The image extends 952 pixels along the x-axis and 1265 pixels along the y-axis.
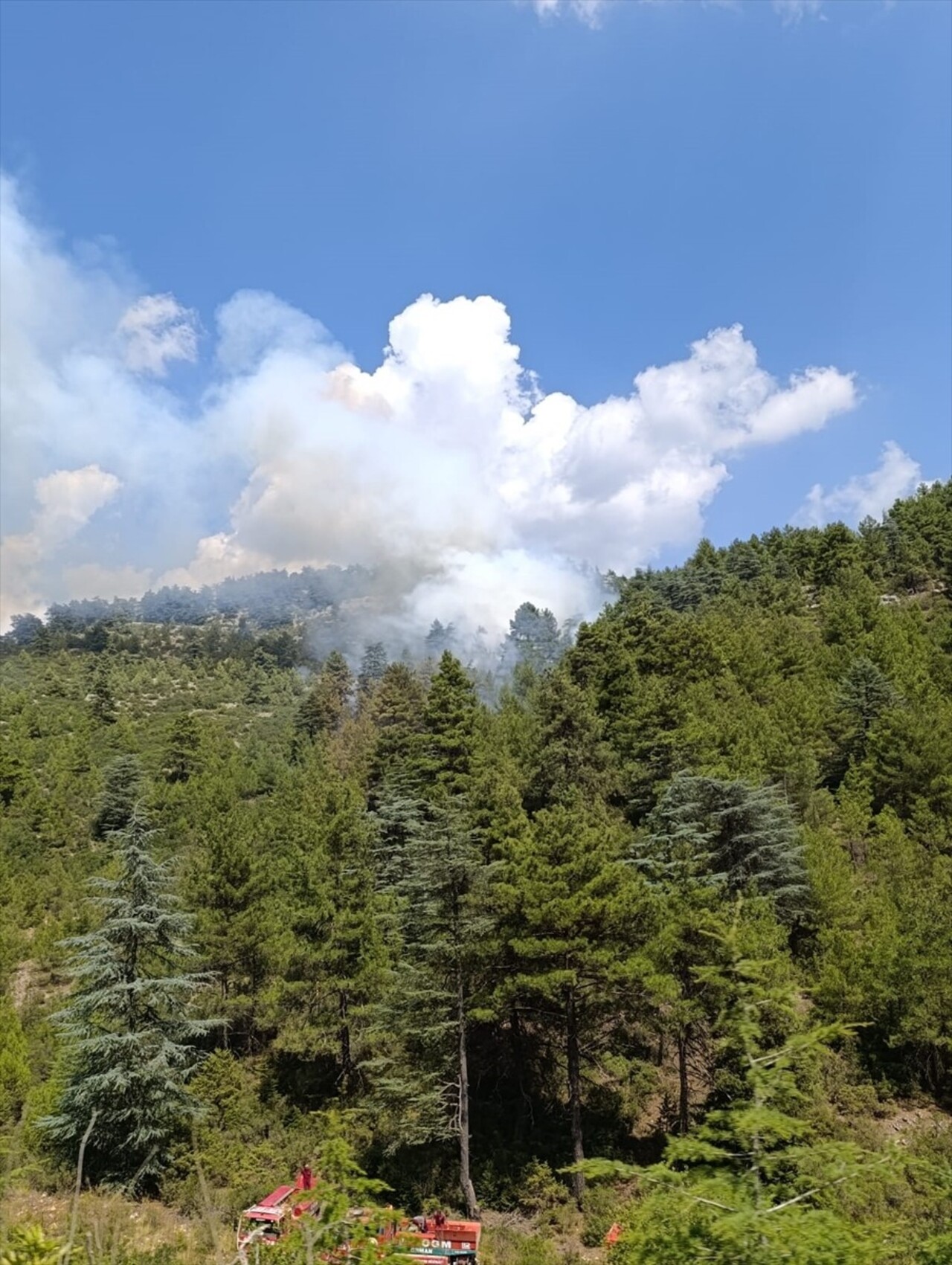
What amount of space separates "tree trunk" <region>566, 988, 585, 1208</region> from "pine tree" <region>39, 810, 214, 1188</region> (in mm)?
10122

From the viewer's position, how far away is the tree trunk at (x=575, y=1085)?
1820 centimetres

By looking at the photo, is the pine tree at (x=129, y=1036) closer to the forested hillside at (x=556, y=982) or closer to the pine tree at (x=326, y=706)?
the forested hillside at (x=556, y=982)

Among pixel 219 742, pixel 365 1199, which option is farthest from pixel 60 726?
pixel 365 1199

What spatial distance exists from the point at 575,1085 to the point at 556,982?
4.11 metres

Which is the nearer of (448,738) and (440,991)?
(440,991)

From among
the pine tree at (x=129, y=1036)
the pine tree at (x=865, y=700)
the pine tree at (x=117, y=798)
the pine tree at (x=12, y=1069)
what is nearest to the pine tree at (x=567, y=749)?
the pine tree at (x=865, y=700)

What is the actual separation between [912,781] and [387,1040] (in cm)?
2620

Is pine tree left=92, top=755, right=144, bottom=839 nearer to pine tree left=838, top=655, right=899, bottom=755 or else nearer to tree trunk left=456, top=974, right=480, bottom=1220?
tree trunk left=456, top=974, right=480, bottom=1220

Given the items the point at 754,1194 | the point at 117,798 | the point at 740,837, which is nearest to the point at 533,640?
the point at 117,798

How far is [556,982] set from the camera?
Result: 1702 cm

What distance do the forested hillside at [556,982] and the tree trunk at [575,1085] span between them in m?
0.14

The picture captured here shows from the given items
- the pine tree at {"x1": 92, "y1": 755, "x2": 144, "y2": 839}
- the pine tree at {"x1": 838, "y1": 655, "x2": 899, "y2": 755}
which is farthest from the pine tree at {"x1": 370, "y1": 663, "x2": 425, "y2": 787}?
the pine tree at {"x1": 838, "y1": 655, "x2": 899, "y2": 755}

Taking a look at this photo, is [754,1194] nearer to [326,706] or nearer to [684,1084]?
[684,1084]

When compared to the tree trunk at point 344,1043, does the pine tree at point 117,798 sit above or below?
above
